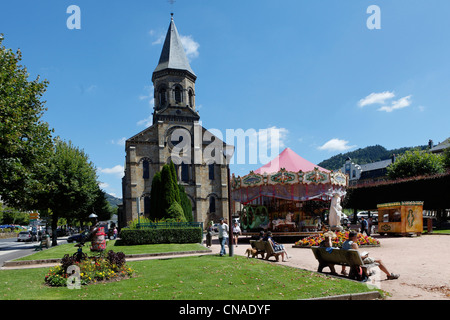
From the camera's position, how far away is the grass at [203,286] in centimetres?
702

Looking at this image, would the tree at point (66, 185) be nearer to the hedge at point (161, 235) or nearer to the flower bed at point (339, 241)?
the hedge at point (161, 235)

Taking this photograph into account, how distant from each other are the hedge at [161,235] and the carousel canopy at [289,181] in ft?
15.8

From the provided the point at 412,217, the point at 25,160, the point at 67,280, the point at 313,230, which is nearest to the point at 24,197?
the point at 25,160

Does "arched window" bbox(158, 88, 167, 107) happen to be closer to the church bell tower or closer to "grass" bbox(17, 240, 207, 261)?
the church bell tower

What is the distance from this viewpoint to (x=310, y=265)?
11.6m

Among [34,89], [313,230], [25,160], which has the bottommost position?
[313,230]

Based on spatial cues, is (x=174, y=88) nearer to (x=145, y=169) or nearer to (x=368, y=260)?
(x=145, y=169)

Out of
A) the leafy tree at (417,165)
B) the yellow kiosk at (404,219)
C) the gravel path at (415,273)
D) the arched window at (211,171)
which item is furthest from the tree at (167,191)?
the leafy tree at (417,165)

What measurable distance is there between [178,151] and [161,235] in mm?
22002

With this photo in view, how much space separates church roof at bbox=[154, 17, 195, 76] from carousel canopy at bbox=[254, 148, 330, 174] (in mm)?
24333

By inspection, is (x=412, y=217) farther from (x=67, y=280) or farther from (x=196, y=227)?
(x=67, y=280)

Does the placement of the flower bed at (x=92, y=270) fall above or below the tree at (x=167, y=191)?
below
